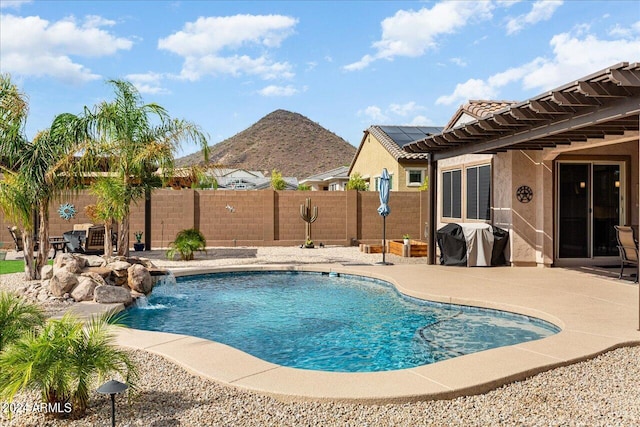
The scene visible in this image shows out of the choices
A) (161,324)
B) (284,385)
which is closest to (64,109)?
(161,324)

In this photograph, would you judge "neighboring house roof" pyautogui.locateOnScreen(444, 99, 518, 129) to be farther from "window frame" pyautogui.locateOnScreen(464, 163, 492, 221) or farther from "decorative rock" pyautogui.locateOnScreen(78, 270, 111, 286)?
"decorative rock" pyautogui.locateOnScreen(78, 270, 111, 286)

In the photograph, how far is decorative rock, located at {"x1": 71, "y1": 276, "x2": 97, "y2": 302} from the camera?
8.20 meters

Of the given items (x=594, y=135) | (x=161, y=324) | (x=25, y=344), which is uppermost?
(x=594, y=135)

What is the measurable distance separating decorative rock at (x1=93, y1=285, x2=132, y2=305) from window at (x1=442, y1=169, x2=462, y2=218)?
356 inches

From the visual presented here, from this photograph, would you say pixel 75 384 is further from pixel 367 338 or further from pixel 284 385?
pixel 367 338

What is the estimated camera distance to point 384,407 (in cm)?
378

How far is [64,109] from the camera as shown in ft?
36.6

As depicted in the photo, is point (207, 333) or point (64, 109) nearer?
point (207, 333)

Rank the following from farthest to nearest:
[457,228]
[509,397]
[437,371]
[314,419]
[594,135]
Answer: [457,228]
[594,135]
[437,371]
[509,397]
[314,419]

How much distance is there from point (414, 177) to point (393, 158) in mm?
1352

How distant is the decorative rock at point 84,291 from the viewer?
8195mm

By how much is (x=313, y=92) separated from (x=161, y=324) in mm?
36473

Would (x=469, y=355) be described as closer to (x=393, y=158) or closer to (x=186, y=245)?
(x=186, y=245)

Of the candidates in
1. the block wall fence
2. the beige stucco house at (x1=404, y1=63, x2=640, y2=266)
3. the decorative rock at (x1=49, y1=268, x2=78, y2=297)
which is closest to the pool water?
the decorative rock at (x1=49, y1=268, x2=78, y2=297)
